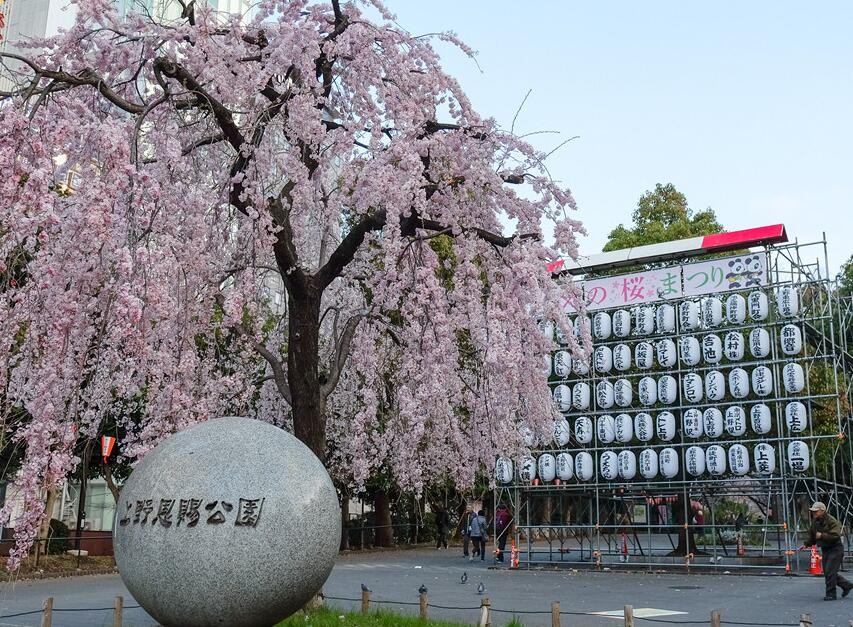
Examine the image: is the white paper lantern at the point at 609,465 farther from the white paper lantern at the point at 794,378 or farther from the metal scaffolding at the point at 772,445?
the white paper lantern at the point at 794,378

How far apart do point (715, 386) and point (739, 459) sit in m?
1.93

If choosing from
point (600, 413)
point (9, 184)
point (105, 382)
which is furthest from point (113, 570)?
point (9, 184)

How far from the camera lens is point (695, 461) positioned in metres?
20.7

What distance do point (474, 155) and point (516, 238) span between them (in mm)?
1376

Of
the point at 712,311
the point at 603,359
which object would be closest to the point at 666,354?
the point at 712,311

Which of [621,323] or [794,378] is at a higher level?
[621,323]

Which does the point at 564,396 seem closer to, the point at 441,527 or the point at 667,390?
the point at 667,390

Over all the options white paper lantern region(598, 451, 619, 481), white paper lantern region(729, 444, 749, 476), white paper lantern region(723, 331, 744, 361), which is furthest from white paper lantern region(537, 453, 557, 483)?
white paper lantern region(723, 331, 744, 361)

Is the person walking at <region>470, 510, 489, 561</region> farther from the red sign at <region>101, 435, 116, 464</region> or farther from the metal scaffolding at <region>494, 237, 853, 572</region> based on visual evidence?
the red sign at <region>101, 435, 116, 464</region>

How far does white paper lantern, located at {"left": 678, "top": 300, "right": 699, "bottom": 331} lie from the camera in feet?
70.6

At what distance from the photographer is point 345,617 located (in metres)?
10.4

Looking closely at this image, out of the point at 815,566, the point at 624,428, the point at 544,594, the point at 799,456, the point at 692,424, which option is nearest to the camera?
the point at 544,594

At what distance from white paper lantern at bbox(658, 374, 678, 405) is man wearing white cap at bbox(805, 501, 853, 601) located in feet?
23.7

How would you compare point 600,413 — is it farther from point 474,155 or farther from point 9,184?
point 9,184
